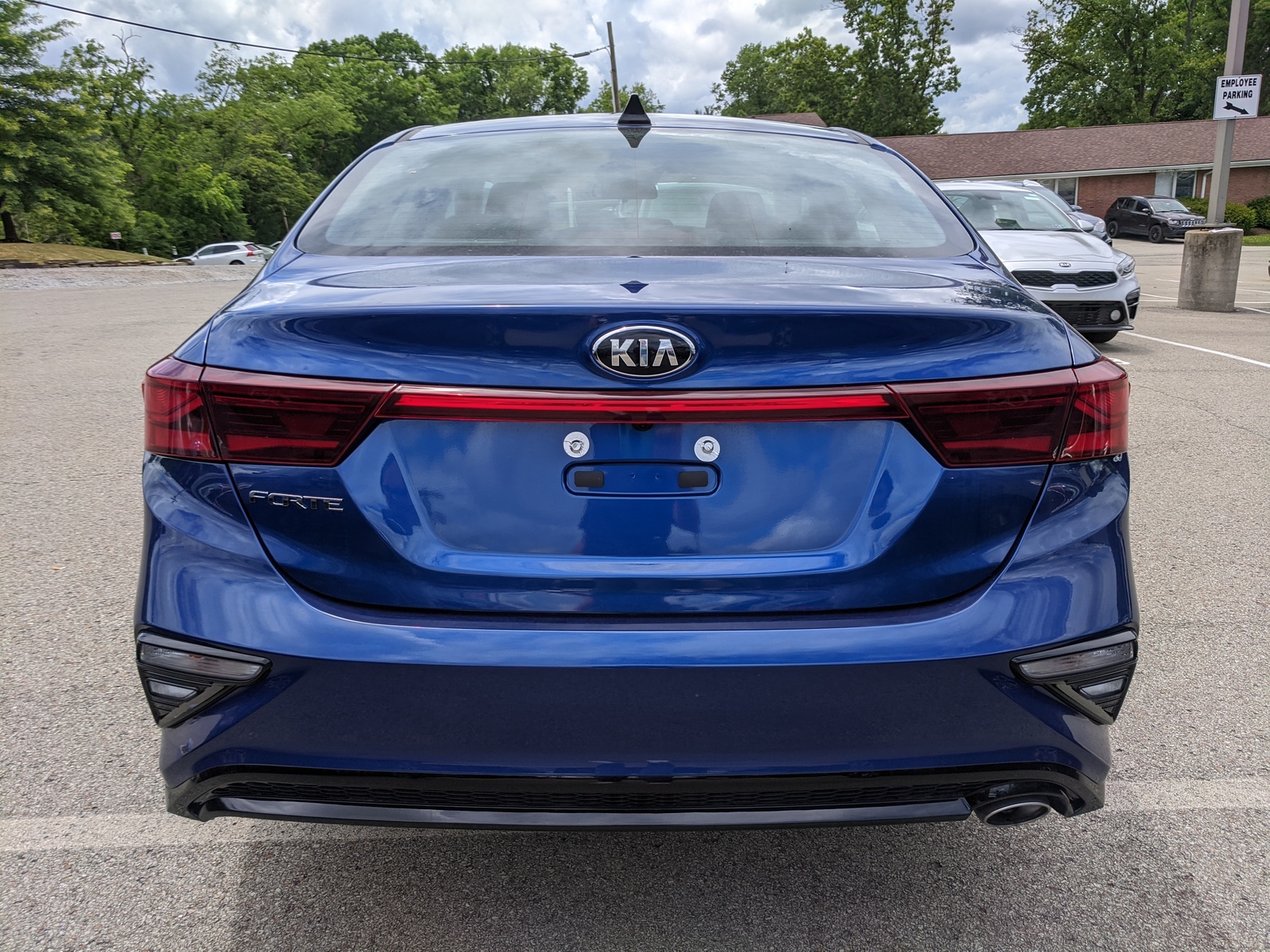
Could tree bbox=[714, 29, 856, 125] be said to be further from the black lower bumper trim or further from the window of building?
the black lower bumper trim

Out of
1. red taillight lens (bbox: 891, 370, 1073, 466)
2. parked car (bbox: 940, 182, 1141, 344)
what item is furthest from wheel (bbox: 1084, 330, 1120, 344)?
red taillight lens (bbox: 891, 370, 1073, 466)

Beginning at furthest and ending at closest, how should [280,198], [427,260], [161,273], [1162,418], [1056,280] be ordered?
1. [280,198]
2. [161,273]
3. [1056,280]
4. [1162,418]
5. [427,260]

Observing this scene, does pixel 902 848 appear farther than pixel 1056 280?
No

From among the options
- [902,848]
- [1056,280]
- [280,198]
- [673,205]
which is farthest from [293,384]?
[280,198]

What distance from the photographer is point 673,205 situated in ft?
7.67

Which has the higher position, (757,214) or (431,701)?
(757,214)

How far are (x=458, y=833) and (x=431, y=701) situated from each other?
0.93m

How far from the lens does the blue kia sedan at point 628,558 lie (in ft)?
5.41

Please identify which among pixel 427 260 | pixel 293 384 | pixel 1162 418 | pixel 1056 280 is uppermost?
pixel 427 260

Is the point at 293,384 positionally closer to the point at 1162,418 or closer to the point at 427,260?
the point at 427,260

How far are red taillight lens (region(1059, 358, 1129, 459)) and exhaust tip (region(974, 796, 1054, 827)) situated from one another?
611mm

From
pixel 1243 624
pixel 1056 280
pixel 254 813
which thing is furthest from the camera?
pixel 1056 280

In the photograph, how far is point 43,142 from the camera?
36.2m

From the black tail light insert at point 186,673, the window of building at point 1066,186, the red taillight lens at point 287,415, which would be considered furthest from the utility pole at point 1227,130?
the window of building at point 1066,186
